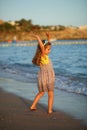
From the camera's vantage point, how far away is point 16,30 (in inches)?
5586

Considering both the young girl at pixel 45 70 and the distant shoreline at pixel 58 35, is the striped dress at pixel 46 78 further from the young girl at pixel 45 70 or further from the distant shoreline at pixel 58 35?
the distant shoreline at pixel 58 35

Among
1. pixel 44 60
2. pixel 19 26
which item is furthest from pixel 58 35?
pixel 44 60

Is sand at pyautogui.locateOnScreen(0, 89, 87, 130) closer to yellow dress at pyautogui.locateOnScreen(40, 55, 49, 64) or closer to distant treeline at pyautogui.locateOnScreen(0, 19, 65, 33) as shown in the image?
yellow dress at pyautogui.locateOnScreen(40, 55, 49, 64)

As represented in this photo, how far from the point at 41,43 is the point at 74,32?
141448mm

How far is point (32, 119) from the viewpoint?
17.9 ft

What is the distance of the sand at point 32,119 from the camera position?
5023 mm

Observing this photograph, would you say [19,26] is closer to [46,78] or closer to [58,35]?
[58,35]

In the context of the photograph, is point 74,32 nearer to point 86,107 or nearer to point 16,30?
point 16,30

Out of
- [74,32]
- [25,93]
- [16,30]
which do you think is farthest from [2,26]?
[25,93]

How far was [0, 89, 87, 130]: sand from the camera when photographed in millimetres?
5023

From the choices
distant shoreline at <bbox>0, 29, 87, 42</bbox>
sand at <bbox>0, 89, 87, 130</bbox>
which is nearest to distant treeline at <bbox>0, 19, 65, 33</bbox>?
distant shoreline at <bbox>0, 29, 87, 42</bbox>

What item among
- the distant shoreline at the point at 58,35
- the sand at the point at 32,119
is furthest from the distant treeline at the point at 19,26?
the sand at the point at 32,119

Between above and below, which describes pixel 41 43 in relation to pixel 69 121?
above

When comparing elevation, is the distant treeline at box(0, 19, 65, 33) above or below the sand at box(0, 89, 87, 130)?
below
